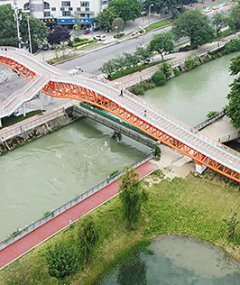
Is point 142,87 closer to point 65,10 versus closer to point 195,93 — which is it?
point 195,93

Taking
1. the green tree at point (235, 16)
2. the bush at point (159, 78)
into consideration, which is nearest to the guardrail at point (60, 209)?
the bush at point (159, 78)

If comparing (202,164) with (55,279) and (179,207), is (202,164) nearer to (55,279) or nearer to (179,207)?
(179,207)

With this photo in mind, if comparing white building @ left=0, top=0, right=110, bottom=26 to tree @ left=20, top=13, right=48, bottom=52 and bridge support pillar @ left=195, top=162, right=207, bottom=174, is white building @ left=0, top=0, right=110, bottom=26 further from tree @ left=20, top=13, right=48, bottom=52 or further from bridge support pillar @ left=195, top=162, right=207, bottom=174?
bridge support pillar @ left=195, top=162, right=207, bottom=174

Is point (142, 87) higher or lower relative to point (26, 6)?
lower

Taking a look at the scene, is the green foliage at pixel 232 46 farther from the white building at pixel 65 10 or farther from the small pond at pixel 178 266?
the small pond at pixel 178 266

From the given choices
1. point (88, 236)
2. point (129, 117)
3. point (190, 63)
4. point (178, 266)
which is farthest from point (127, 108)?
point (190, 63)

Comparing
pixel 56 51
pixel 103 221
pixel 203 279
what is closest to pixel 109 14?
pixel 56 51

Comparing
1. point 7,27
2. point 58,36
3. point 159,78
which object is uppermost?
point 7,27
